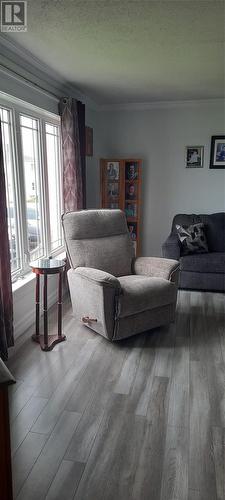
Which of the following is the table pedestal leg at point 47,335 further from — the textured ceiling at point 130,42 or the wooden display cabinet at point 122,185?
the wooden display cabinet at point 122,185

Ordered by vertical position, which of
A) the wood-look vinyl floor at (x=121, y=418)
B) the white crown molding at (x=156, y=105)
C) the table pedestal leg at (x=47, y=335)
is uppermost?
the white crown molding at (x=156, y=105)

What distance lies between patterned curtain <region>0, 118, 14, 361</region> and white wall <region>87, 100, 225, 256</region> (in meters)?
2.54

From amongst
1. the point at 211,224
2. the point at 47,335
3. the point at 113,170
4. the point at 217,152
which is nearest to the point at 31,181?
the point at 47,335

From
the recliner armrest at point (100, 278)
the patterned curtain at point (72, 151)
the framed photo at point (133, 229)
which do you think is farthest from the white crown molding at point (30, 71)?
the framed photo at point (133, 229)

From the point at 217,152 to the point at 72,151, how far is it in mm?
2091

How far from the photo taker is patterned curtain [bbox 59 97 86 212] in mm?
3543

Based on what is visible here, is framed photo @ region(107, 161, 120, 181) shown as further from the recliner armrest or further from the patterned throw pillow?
the recliner armrest

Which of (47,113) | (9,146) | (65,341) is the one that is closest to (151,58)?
(47,113)

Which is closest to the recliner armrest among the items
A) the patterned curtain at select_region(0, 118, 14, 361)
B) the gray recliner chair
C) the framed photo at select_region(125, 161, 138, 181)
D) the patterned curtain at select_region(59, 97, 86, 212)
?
the gray recliner chair

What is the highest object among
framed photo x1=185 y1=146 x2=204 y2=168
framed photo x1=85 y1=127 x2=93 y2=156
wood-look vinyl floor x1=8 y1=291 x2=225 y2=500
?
framed photo x1=85 y1=127 x2=93 y2=156

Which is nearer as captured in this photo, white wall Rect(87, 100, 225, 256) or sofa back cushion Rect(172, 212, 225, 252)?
sofa back cushion Rect(172, 212, 225, 252)

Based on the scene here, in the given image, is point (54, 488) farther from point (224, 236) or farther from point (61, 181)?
point (224, 236)

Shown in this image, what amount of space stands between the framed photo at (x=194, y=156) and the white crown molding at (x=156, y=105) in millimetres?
560

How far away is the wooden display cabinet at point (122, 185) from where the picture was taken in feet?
15.4
